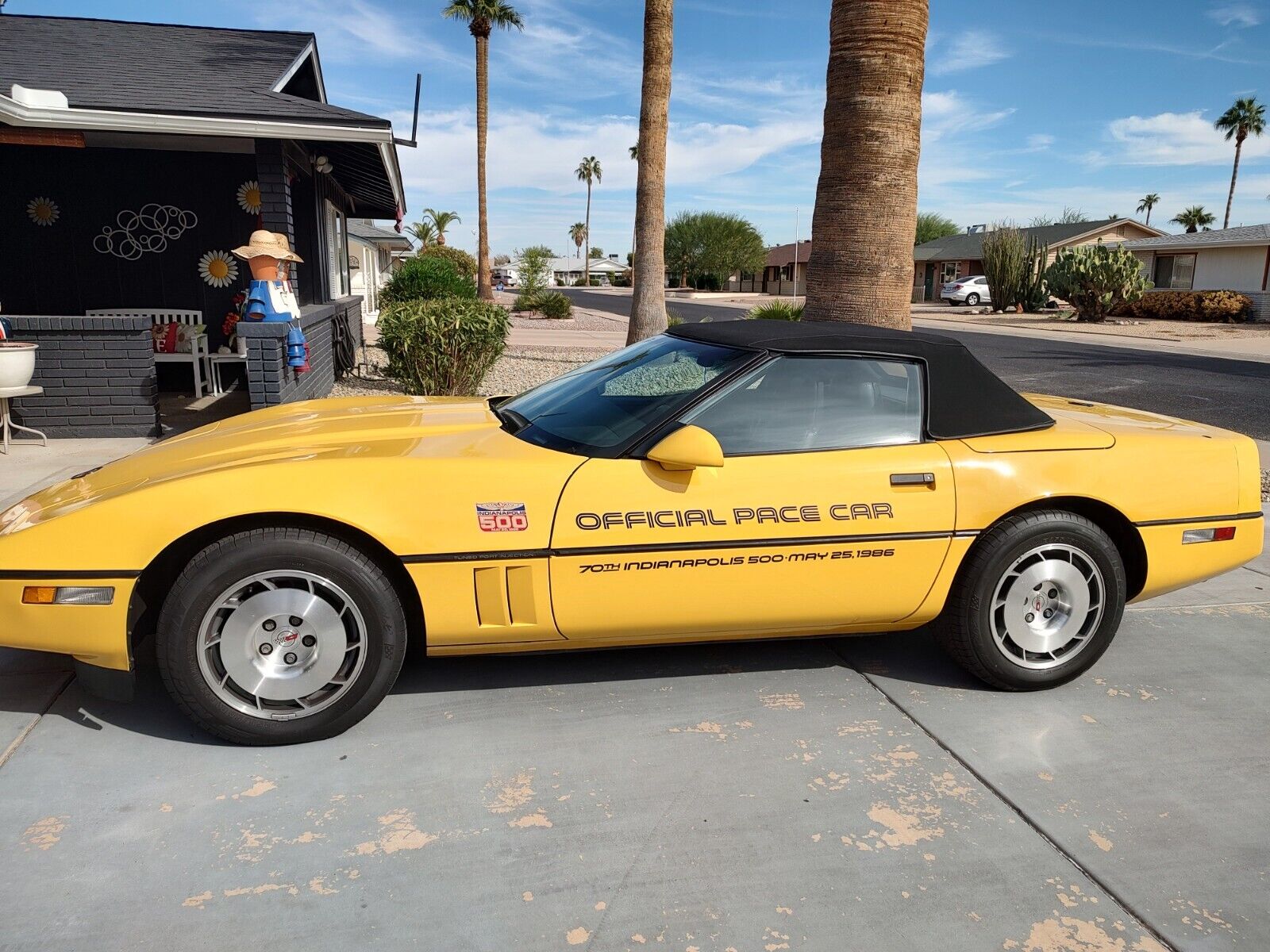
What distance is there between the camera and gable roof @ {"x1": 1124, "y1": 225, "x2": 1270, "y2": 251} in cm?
3625

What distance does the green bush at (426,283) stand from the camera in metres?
18.0

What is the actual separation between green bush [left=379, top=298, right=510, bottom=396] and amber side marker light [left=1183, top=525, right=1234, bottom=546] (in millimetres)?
7813

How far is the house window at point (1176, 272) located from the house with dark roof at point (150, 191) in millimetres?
39410

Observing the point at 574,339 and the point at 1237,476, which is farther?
the point at 574,339

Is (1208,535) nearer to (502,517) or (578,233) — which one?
(502,517)

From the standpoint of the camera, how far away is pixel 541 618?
316 centimetres

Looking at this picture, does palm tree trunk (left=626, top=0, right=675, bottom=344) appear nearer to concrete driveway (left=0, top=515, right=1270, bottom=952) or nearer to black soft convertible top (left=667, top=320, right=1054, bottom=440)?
black soft convertible top (left=667, top=320, right=1054, bottom=440)

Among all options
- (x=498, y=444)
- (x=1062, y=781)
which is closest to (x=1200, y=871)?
(x=1062, y=781)

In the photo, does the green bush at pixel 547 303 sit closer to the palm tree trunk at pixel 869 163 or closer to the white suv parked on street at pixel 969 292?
the white suv parked on street at pixel 969 292

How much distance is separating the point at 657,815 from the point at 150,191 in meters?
10.6

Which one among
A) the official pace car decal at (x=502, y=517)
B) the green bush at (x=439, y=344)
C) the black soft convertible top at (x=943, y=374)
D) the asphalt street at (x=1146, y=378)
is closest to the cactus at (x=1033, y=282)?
the asphalt street at (x=1146, y=378)

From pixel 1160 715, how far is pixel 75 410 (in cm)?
819

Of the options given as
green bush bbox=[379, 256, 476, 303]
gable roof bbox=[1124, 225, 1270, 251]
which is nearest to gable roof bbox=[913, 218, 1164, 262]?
gable roof bbox=[1124, 225, 1270, 251]

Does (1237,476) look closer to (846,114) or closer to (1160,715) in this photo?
(1160,715)
